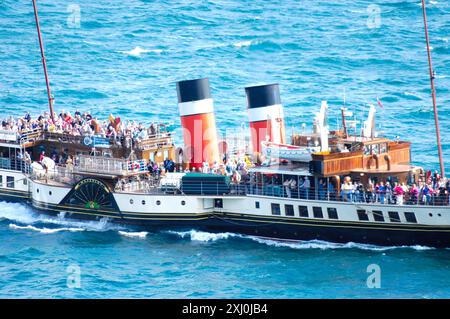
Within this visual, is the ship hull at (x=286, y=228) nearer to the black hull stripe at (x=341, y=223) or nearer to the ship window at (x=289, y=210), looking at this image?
the black hull stripe at (x=341, y=223)

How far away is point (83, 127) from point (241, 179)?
36.7 feet

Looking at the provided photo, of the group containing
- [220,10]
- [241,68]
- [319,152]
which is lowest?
[319,152]

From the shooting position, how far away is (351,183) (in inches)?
2537

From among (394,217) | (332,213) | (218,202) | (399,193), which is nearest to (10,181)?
(218,202)

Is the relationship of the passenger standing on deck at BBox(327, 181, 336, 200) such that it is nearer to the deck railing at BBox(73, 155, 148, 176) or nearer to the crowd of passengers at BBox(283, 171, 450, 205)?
the crowd of passengers at BBox(283, 171, 450, 205)

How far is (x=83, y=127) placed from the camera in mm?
73500

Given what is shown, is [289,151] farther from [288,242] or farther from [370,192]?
[370,192]

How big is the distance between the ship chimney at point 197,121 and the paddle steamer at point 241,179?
54mm

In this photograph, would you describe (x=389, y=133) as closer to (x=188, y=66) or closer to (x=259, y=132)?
(x=259, y=132)

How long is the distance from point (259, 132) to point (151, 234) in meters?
8.35

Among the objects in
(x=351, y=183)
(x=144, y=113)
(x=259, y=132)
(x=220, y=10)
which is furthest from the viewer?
(x=220, y=10)

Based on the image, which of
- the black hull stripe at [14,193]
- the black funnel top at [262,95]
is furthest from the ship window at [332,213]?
the black hull stripe at [14,193]

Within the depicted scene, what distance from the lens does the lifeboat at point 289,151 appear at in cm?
6531

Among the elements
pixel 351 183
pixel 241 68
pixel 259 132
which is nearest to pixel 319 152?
pixel 351 183
